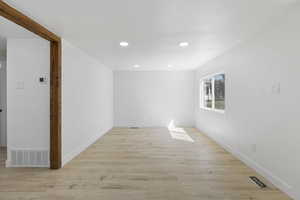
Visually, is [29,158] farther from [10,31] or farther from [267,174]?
[267,174]

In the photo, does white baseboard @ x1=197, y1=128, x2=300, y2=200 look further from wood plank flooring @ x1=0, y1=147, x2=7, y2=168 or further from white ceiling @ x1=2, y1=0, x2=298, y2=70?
wood plank flooring @ x1=0, y1=147, x2=7, y2=168

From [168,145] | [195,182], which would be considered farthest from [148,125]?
[195,182]

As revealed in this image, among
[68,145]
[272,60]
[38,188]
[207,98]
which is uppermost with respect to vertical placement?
[272,60]

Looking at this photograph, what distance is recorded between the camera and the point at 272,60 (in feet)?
7.28

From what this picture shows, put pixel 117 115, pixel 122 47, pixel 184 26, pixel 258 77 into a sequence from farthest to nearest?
pixel 117 115 → pixel 122 47 → pixel 258 77 → pixel 184 26

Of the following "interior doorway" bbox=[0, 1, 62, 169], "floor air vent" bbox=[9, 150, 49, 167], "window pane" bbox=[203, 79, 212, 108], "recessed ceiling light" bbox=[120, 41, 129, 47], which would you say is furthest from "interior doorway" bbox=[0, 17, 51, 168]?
"window pane" bbox=[203, 79, 212, 108]

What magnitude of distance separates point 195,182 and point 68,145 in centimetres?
234

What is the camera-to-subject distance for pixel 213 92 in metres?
4.54

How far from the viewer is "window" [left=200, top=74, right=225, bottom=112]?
3.99 m

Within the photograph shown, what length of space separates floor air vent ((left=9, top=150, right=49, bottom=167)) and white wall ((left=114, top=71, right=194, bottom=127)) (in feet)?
11.9

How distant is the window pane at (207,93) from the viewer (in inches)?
190

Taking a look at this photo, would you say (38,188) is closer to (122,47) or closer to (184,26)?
(122,47)

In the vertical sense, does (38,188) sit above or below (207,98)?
below

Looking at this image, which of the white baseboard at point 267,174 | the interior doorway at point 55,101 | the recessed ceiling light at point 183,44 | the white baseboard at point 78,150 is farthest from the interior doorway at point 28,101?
the white baseboard at point 267,174
